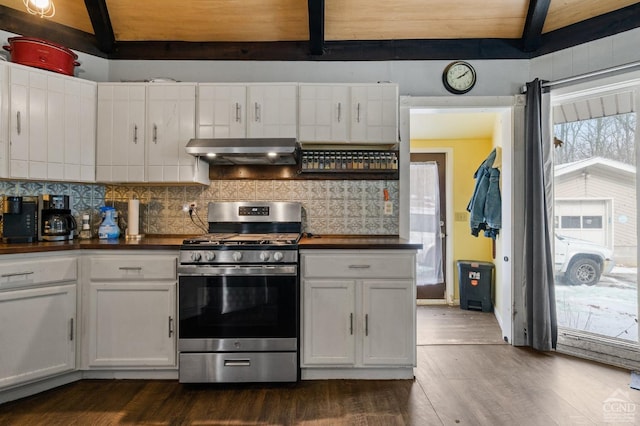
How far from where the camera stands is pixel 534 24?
2766 mm

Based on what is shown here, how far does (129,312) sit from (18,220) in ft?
3.37

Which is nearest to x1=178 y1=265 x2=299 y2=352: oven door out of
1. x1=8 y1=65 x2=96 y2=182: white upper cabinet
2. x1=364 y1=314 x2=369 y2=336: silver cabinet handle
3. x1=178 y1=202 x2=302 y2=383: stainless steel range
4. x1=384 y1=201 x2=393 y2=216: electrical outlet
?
x1=178 y1=202 x2=302 y2=383: stainless steel range

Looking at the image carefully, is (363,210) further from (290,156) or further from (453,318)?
(453,318)

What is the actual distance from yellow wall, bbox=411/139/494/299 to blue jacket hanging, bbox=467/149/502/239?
77 centimetres

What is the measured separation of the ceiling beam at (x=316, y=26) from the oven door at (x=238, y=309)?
1898mm

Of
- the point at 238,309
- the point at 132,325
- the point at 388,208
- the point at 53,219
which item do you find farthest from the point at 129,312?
the point at 388,208

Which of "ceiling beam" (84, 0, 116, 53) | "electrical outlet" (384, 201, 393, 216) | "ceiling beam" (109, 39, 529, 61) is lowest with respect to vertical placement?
"electrical outlet" (384, 201, 393, 216)

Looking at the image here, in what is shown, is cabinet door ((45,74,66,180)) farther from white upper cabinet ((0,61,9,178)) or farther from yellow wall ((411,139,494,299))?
yellow wall ((411,139,494,299))

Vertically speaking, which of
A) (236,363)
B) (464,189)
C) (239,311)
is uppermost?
(464,189)

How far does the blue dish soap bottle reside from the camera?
2729 mm

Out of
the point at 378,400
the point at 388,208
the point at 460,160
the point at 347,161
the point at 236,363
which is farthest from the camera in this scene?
the point at 460,160

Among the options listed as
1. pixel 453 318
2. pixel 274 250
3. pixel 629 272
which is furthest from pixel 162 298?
pixel 629 272

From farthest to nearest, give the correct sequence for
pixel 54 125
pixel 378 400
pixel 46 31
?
1. pixel 46 31
2. pixel 54 125
3. pixel 378 400

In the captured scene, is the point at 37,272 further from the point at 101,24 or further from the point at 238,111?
the point at 101,24
